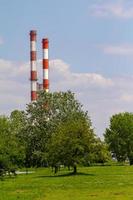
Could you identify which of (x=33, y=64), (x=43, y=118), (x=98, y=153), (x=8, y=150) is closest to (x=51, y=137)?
(x=43, y=118)

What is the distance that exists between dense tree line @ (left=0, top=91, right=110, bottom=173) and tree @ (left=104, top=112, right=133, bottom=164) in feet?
50.1

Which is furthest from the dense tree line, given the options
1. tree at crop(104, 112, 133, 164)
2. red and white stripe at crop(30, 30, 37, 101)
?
tree at crop(104, 112, 133, 164)

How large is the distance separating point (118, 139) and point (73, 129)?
170 feet

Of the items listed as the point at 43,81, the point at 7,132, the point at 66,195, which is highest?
the point at 43,81

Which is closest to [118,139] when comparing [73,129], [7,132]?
[7,132]

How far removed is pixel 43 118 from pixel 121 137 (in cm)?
2370

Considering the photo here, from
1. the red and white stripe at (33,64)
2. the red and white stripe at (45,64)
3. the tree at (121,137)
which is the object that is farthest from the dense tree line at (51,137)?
the tree at (121,137)

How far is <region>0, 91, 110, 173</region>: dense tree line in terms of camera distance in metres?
77.6

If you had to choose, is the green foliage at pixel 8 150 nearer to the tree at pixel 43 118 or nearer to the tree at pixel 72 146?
the tree at pixel 72 146

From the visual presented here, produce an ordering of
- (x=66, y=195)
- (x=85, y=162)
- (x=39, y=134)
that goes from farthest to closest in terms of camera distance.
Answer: (x=39, y=134) → (x=85, y=162) → (x=66, y=195)

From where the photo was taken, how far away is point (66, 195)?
41750mm

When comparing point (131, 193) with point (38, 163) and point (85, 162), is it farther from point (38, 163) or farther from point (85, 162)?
point (38, 163)

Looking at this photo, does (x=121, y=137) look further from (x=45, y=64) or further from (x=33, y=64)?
(x=33, y=64)

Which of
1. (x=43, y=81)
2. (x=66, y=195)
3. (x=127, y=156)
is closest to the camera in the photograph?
(x=66, y=195)
